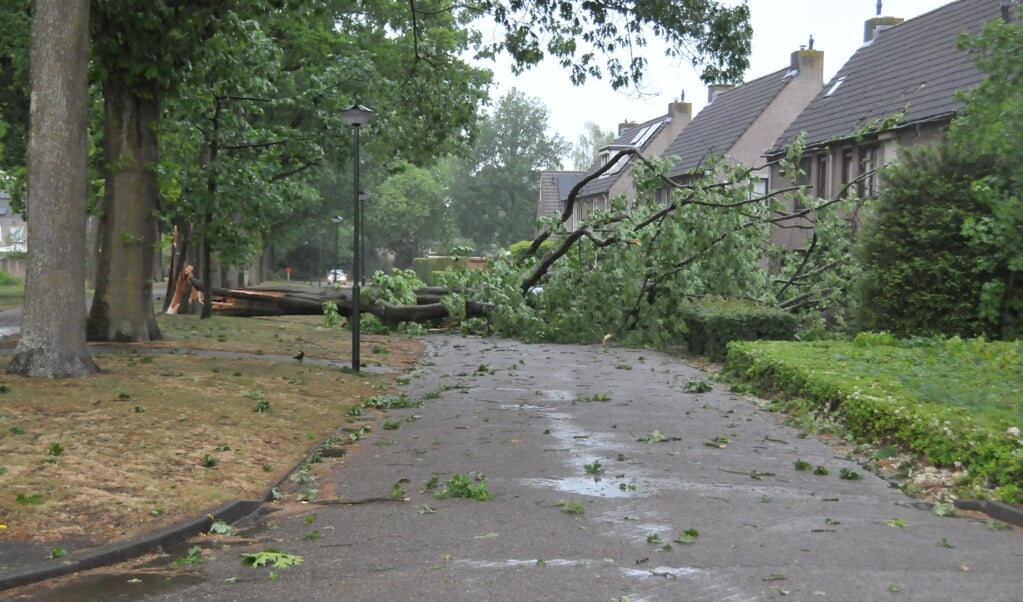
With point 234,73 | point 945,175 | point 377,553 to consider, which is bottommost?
point 377,553

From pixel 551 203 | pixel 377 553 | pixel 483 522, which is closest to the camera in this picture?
pixel 377 553

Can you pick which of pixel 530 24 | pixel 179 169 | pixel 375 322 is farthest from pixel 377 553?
pixel 375 322

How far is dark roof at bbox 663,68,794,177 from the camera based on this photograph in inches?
1865

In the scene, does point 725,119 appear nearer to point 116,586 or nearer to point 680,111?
point 680,111

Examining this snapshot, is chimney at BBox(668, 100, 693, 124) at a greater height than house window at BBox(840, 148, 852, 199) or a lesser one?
greater

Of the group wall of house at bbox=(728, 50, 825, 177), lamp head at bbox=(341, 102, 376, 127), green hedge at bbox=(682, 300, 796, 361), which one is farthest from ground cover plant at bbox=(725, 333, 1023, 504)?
wall of house at bbox=(728, 50, 825, 177)

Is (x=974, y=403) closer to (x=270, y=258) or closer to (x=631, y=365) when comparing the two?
(x=631, y=365)

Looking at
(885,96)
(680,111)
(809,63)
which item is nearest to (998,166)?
(885,96)

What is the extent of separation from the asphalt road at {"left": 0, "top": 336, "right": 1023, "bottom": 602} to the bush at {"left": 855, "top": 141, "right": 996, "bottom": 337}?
8.11 m

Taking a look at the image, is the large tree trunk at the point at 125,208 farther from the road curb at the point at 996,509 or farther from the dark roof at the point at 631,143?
the dark roof at the point at 631,143

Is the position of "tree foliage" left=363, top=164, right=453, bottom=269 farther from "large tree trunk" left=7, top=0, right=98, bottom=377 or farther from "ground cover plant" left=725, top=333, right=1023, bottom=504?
"large tree trunk" left=7, top=0, right=98, bottom=377

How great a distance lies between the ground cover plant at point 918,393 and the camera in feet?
29.7

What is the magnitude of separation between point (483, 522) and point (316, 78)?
69.8 ft

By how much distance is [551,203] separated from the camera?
8581 cm
